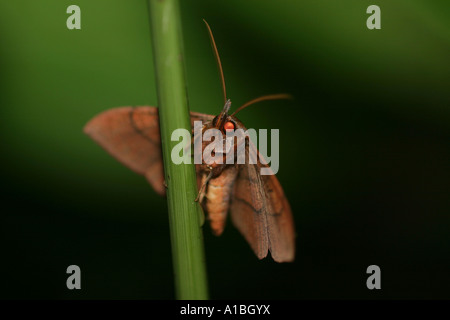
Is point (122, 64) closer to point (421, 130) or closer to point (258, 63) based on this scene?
point (258, 63)

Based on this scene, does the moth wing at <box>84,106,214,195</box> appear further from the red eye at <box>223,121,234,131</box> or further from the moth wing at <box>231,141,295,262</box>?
the moth wing at <box>231,141,295,262</box>

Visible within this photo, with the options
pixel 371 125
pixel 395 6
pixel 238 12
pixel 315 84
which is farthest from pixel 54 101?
pixel 371 125

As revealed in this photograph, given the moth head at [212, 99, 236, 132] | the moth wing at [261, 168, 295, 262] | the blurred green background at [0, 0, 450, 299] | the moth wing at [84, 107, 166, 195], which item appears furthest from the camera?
the blurred green background at [0, 0, 450, 299]

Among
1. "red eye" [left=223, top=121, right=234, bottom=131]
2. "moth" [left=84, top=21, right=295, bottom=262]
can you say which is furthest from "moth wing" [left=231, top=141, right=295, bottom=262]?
"red eye" [left=223, top=121, right=234, bottom=131]

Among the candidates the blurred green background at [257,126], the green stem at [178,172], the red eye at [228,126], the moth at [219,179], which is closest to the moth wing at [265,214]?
the moth at [219,179]

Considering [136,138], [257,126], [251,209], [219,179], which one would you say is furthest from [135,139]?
[257,126]

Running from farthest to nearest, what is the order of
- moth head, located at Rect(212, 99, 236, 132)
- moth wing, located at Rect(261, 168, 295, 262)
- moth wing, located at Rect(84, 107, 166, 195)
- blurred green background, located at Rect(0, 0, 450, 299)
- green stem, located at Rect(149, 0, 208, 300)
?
blurred green background, located at Rect(0, 0, 450, 299)
moth wing, located at Rect(261, 168, 295, 262)
moth wing, located at Rect(84, 107, 166, 195)
moth head, located at Rect(212, 99, 236, 132)
green stem, located at Rect(149, 0, 208, 300)

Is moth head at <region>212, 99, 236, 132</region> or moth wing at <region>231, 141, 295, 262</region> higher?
moth head at <region>212, 99, 236, 132</region>
